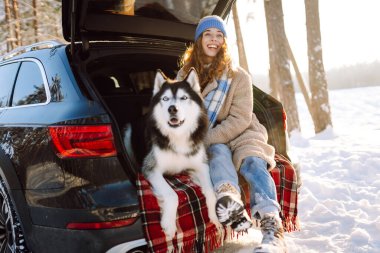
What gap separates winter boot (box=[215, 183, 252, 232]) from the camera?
2.51 m

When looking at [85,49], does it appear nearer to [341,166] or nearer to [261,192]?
[261,192]

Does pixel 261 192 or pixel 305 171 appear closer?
pixel 261 192

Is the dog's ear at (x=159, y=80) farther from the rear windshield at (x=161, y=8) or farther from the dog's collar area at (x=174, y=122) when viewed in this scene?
the rear windshield at (x=161, y=8)

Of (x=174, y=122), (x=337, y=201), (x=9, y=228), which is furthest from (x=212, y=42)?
(x=337, y=201)

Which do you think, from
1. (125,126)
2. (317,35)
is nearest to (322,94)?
(317,35)

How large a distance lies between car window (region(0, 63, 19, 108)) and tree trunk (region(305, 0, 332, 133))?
8.57m

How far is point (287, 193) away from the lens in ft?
10.3

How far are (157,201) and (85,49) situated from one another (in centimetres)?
142

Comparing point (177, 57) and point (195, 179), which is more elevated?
point (177, 57)

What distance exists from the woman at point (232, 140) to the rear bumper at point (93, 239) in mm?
623

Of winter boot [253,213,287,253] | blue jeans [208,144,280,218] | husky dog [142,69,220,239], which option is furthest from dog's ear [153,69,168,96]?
winter boot [253,213,287,253]

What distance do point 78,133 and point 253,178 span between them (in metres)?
1.34

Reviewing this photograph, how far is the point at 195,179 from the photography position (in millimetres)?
2824

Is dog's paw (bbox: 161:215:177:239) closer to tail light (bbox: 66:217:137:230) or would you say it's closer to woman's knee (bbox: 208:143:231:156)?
tail light (bbox: 66:217:137:230)
